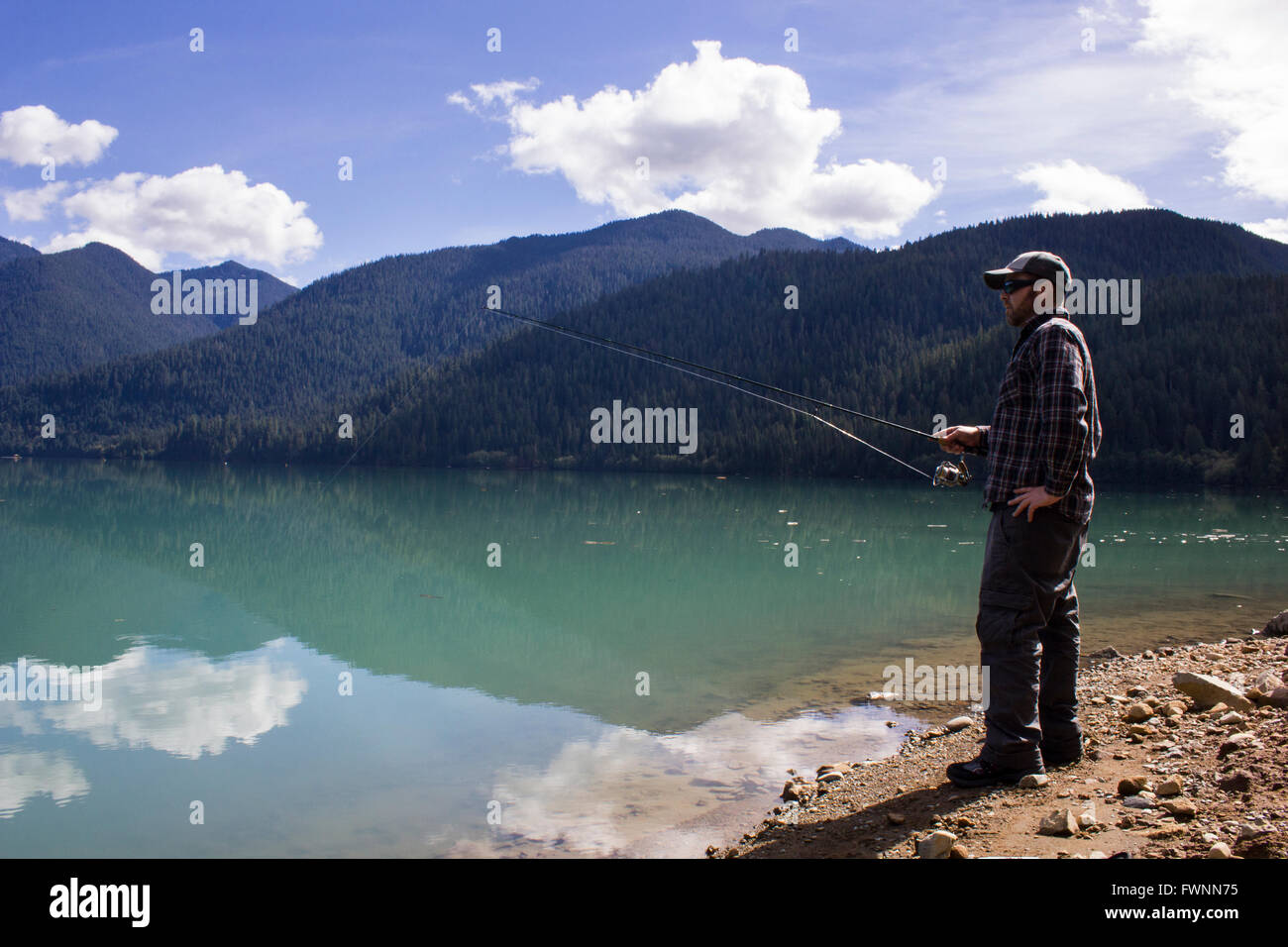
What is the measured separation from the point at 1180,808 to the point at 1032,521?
1.52 meters

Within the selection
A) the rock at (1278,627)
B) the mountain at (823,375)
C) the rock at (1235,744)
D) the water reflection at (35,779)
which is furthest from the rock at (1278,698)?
the mountain at (823,375)

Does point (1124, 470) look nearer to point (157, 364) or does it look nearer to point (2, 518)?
point (2, 518)

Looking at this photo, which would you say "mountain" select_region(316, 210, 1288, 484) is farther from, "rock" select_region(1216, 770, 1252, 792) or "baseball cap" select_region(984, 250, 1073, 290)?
"rock" select_region(1216, 770, 1252, 792)

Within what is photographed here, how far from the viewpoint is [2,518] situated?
34812 millimetres

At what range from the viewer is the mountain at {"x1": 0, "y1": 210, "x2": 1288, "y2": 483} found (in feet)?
243

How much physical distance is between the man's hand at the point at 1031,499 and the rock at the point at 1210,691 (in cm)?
261

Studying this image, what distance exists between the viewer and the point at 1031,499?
4711 millimetres

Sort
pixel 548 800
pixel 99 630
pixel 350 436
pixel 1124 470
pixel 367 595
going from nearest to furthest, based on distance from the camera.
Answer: pixel 548 800 → pixel 99 630 → pixel 367 595 → pixel 1124 470 → pixel 350 436

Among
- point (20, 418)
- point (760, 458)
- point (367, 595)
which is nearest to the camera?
point (367, 595)

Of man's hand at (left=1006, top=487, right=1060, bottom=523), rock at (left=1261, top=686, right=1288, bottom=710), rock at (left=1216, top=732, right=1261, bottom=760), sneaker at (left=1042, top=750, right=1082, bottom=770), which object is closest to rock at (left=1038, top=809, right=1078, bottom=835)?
sneaker at (left=1042, top=750, right=1082, bottom=770)

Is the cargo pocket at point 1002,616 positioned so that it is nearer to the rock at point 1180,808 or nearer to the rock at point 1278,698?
the rock at point 1180,808

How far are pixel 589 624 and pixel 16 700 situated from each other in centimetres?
753

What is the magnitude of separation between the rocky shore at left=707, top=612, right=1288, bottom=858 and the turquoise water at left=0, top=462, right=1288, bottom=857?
33.4 inches

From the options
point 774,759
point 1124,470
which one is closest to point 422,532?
point 774,759
